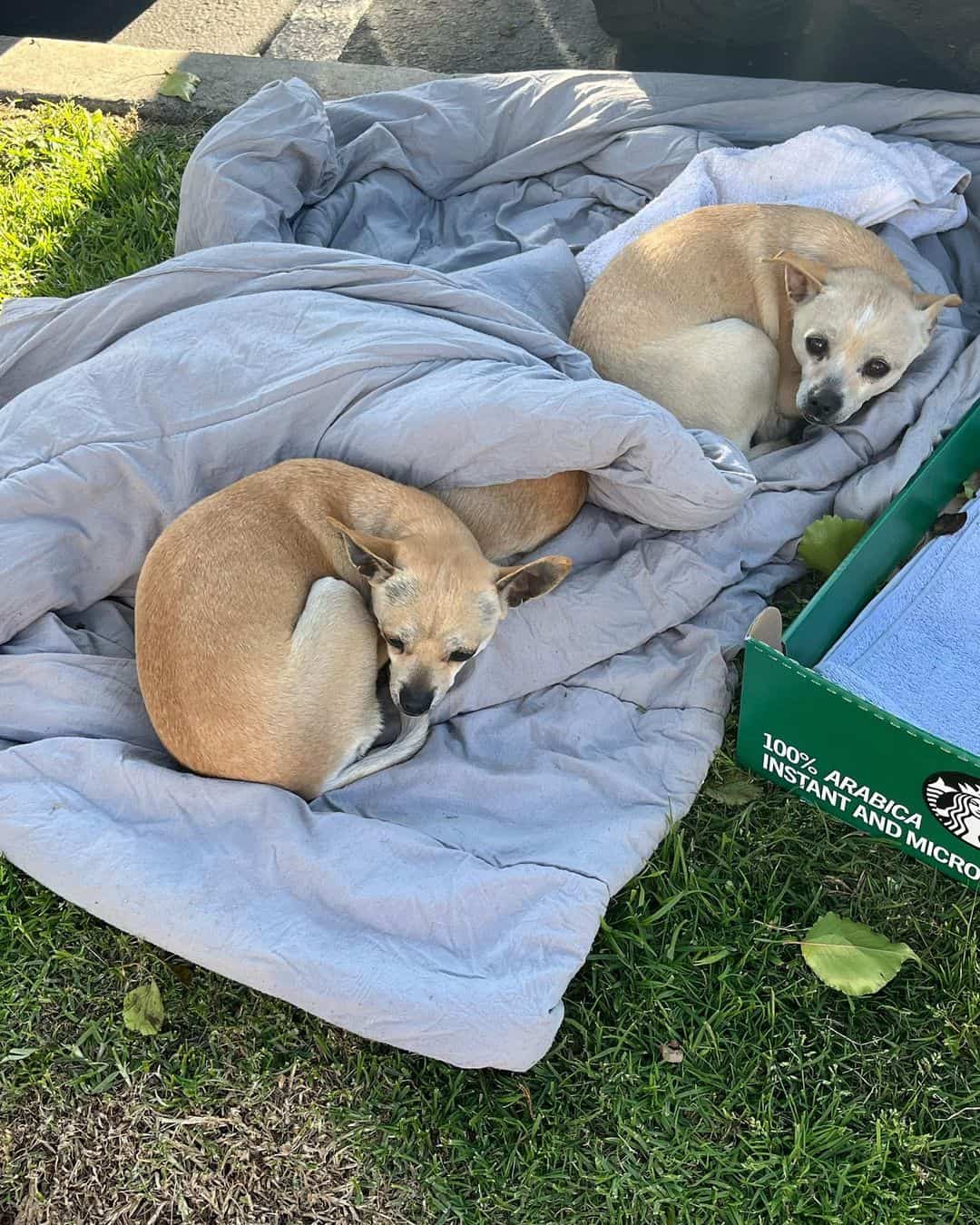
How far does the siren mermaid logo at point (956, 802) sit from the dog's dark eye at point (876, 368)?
1.67m

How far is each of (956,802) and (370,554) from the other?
163 cm

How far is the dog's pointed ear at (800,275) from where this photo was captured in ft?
12.2

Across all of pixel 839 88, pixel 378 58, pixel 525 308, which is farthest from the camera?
pixel 378 58

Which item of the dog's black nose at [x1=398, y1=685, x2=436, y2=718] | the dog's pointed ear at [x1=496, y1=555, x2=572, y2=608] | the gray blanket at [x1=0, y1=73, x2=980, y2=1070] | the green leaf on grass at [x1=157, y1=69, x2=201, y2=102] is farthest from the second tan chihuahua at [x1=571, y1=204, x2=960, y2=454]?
the green leaf on grass at [x1=157, y1=69, x2=201, y2=102]

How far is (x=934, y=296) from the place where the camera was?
378cm

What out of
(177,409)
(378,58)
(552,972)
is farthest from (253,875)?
(378,58)

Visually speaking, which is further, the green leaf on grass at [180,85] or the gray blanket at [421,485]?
the green leaf on grass at [180,85]

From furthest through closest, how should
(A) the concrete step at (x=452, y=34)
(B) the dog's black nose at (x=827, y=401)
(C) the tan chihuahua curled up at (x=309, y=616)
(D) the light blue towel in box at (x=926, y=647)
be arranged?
(A) the concrete step at (x=452, y=34) < (B) the dog's black nose at (x=827, y=401) < (D) the light blue towel in box at (x=926, y=647) < (C) the tan chihuahua curled up at (x=309, y=616)

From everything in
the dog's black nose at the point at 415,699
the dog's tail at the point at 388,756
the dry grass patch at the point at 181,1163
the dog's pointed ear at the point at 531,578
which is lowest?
the dry grass patch at the point at 181,1163

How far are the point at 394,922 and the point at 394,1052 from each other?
32 centimetres

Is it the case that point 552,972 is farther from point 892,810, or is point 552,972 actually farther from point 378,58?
point 378,58

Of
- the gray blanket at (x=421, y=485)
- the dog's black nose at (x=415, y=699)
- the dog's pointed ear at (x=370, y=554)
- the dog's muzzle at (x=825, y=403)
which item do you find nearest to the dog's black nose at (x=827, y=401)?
the dog's muzzle at (x=825, y=403)

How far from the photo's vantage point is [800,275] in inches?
150

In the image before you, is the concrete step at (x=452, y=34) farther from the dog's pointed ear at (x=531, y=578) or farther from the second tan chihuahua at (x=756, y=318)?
the dog's pointed ear at (x=531, y=578)
